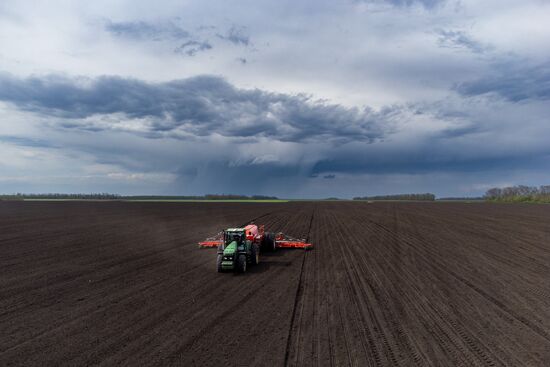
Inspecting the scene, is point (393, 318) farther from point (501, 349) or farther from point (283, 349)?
point (283, 349)

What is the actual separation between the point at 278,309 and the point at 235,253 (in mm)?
4557

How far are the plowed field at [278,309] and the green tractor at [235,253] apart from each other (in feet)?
1.36

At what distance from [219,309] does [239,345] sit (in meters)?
2.31

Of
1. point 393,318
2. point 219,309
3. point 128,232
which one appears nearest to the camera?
point 393,318

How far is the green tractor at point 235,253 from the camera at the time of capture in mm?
13727

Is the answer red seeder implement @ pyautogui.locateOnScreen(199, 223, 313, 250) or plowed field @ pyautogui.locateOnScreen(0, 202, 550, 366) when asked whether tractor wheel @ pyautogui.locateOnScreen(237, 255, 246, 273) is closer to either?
plowed field @ pyautogui.locateOnScreen(0, 202, 550, 366)

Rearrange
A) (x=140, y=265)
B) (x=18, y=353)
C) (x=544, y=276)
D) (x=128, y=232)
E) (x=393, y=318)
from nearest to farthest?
(x=18, y=353)
(x=393, y=318)
(x=544, y=276)
(x=140, y=265)
(x=128, y=232)

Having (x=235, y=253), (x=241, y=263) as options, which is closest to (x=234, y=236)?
(x=235, y=253)

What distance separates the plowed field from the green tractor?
41 cm

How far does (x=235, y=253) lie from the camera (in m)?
13.9

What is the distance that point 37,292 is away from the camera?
11.4m

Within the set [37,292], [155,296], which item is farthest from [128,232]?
[155,296]

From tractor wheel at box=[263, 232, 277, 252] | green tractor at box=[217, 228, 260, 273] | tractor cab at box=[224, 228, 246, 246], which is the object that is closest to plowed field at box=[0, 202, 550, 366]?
green tractor at box=[217, 228, 260, 273]

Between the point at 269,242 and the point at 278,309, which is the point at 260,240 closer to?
the point at 269,242
